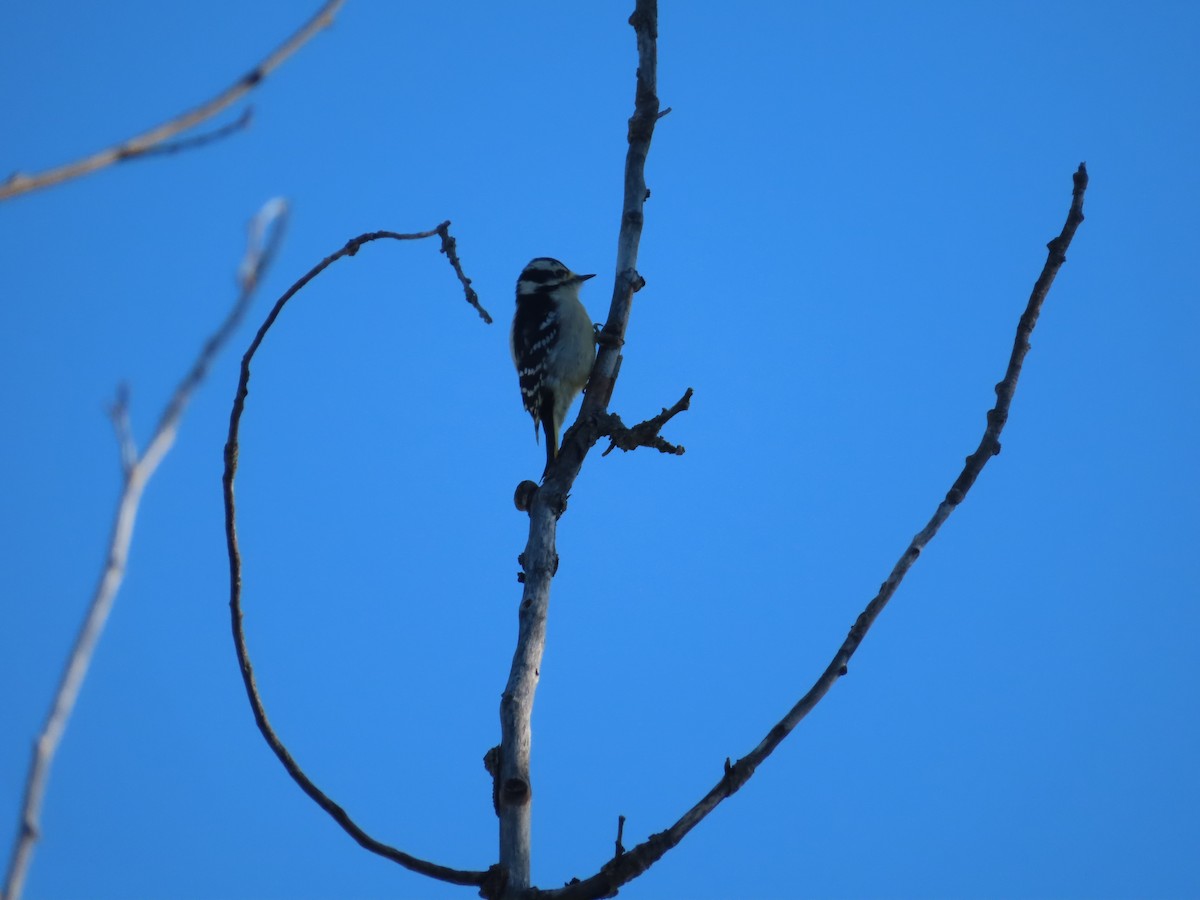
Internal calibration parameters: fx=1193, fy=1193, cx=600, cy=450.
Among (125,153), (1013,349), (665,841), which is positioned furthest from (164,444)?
(1013,349)

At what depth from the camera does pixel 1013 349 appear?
2963 mm

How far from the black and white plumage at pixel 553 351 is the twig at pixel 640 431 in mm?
3805

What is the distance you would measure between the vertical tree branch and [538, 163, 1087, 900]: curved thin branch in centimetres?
20

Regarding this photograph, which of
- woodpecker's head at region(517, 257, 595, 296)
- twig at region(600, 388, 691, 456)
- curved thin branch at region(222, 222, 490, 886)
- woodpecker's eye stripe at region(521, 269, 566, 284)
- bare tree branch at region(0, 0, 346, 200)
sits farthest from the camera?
woodpecker's eye stripe at region(521, 269, 566, 284)

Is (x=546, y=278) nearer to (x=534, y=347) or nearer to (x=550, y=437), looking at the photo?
(x=534, y=347)

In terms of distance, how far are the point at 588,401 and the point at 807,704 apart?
79.9 inches

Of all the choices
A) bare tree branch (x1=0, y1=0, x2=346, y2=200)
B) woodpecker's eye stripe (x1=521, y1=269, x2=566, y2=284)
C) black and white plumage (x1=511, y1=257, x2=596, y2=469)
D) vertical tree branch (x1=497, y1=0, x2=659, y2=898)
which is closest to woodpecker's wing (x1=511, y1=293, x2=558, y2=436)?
black and white plumage (x1=511, y1=257, x2=596, y2=469)

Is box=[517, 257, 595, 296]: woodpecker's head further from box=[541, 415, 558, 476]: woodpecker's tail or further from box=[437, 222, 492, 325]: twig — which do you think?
box=[437, 222, 492, 325]: twig

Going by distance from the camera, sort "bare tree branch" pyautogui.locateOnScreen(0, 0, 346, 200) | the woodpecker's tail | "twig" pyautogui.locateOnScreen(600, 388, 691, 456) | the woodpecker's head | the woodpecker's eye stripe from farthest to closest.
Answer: the woodpecker's eye stripe < the woodpecker's head < the woodpecker's tail < "twig" pyautogui.locateOnScreen(600, 388, 691, 456) < "bare tree branch" pyautogui.locateOnScreen(0, 0, 346, 200)

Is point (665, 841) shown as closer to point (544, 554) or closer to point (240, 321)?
point (544, 554)

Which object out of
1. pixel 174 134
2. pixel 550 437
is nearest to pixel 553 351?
pixel 550 437

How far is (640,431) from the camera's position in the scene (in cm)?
438

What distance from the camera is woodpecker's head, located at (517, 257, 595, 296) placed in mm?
9277

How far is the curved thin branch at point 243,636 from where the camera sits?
7.89 feet
